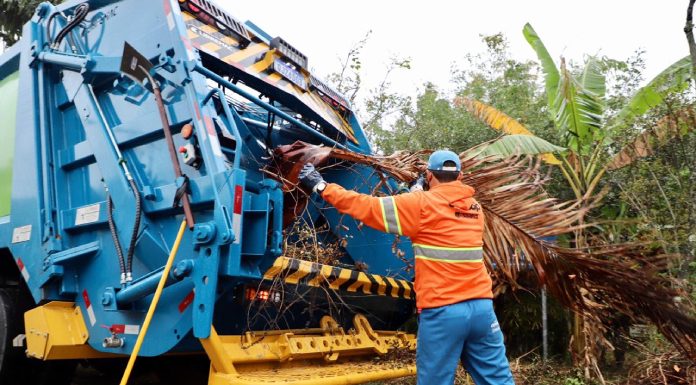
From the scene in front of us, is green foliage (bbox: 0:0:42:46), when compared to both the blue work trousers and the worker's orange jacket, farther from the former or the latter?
the blue work trousers

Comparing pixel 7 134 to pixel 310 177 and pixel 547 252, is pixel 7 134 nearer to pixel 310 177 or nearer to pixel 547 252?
pixel 310 177

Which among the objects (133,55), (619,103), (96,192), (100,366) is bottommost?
(100,366)

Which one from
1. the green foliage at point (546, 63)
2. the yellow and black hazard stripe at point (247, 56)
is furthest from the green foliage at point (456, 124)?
the yellow and black hazard stripe at point (247, 56)

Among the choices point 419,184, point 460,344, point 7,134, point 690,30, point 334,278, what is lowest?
point 460,344

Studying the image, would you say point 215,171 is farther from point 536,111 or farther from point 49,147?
point 536,111

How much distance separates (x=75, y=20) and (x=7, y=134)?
0.91 meters

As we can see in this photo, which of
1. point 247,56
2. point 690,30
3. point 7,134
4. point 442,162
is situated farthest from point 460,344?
point 690,30

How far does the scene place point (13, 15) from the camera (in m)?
8.83

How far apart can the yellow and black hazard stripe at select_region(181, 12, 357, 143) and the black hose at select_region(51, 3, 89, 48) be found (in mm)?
524

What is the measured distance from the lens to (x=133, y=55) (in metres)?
2.80

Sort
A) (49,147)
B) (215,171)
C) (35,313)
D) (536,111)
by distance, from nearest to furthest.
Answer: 1. (215,171)
2. (35,313)
3. (49,147)
4. (536,111)

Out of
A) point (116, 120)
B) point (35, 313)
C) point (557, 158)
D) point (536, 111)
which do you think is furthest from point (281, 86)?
point (536, 111)

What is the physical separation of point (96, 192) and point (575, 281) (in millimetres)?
2576

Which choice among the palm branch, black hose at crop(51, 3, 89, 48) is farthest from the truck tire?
the palm branch
